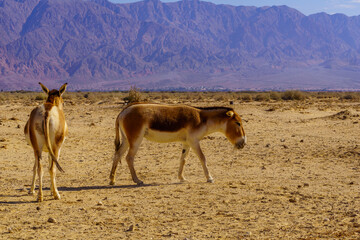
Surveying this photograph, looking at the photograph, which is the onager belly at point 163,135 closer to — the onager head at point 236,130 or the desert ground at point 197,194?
the desert ground at point 197,194

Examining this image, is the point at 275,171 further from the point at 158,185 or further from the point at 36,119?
the point at 36,119

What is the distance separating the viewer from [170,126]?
1004 cm

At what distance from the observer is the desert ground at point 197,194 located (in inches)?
260

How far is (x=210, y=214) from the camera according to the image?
7.36 meters

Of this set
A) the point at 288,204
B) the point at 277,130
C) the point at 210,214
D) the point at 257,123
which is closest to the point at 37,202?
the point at 210,214

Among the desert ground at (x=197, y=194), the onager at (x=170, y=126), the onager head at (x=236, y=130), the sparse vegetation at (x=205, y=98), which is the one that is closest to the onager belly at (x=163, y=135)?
the onager at (x=170, y=126)

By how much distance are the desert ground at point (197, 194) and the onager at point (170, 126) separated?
764mm

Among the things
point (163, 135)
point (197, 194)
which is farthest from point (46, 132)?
point (197, 194)

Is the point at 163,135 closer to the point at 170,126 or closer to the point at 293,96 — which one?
the point at 170,126

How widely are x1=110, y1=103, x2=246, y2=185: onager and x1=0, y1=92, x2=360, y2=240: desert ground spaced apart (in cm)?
76

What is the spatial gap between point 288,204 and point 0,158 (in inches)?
360

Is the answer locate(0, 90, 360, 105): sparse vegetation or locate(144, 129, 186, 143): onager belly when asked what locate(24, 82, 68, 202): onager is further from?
locate(0, 90, 360, 105): sparse vegetation

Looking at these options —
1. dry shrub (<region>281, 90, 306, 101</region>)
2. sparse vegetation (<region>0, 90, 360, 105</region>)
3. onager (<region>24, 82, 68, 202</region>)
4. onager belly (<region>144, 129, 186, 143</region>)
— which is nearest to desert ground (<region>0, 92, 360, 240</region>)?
onager (<region>24, 82, 68, 202</region>)

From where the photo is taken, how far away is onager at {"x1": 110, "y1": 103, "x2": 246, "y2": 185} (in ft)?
32.6
